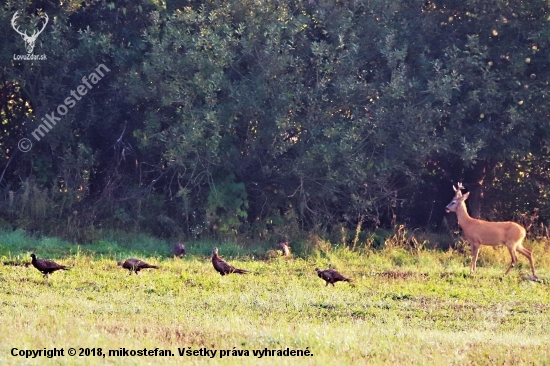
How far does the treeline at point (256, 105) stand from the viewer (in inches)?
716

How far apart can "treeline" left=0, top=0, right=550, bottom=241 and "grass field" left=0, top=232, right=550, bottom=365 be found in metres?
1.76

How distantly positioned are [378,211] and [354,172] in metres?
2.66

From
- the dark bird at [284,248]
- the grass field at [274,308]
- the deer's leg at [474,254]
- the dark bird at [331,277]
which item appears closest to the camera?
the grass field at [274,308]

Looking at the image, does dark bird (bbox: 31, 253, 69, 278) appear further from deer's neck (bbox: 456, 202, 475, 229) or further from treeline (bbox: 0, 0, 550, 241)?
deer's neck (bbox: 456, 202, 475, 229)

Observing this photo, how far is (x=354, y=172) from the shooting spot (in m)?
18.3

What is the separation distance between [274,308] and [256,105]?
746 centimetres

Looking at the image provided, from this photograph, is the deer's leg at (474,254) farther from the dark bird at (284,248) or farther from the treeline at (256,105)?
the dark bird at (284,248)

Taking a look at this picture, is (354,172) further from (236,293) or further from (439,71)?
(236,293)

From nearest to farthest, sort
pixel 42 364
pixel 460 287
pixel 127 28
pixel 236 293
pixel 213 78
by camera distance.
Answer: pixel 42 364 → pixel 236 293 → pixel 460 287 → pixel 213 78 → pixel 127 28

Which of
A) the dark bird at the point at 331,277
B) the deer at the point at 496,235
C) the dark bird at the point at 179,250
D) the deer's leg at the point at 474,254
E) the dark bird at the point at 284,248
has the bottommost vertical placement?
the dark bird at the point at 179,250

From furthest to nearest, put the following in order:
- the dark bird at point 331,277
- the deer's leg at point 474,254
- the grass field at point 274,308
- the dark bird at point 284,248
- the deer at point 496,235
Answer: the dark bird at point 284,248
the deer at point 496,235
the deer's leg at point 474,254
the dark bird at point 331,277
the grass field at point 274,308

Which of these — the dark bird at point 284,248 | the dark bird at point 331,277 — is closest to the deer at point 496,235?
the dark bird at point 284,248

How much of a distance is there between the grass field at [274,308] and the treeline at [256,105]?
5.77 feet

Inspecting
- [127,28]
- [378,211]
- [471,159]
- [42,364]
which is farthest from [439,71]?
[42,364]
